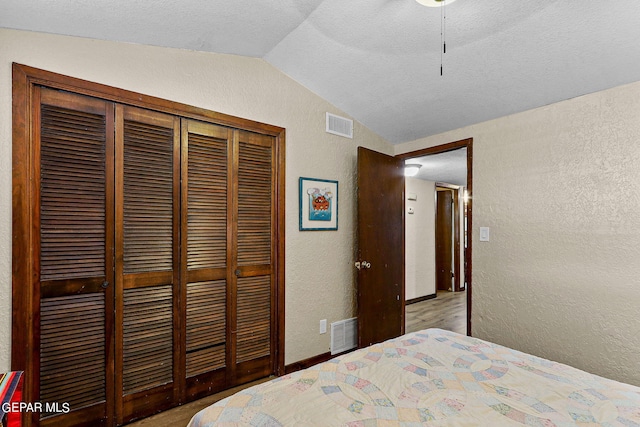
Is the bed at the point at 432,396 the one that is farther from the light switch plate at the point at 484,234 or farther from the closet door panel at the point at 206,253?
the light switch plate at the point at 484,234

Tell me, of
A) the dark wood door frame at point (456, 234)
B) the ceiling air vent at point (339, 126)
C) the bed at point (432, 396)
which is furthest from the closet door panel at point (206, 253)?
the dark wood door frame at point (456, 234)

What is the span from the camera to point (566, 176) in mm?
2436

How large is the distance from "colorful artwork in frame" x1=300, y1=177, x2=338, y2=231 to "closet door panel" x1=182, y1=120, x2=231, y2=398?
0.70 meters

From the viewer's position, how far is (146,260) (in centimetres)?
216

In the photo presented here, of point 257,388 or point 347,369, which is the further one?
point 347,369

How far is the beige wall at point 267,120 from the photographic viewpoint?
1.73 m

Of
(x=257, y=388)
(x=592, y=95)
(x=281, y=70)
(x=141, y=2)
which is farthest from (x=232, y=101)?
(x=592, y=95)

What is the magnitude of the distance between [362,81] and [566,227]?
75.2 inches

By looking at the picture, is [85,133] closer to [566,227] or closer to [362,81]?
[362,81]

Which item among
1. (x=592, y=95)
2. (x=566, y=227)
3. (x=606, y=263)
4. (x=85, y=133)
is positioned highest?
(x=592, y=95)

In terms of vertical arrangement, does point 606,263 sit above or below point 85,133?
below

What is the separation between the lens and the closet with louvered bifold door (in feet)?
6.06

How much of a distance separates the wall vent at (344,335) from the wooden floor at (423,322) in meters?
0.85

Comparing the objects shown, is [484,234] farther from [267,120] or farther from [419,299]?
[419,299]
